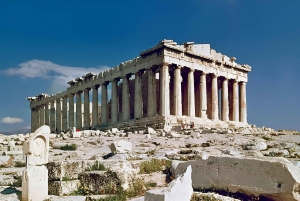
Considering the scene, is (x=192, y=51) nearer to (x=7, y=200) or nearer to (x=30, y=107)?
(x=7, y=200)

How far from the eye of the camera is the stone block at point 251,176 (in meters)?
6.98

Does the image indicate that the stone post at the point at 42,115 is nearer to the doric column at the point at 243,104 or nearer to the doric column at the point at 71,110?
the doric column at the point at 71,110

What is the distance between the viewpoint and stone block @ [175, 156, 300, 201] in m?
6.98

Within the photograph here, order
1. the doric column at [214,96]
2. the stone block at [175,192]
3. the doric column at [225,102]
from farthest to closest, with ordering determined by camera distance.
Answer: the doric column at [225,102], the doric column at [214,96], the stone block at [175,192]

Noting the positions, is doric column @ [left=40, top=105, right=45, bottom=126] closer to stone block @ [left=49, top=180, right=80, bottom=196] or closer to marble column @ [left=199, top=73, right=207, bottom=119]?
marble column @ [left=199, top=73, right=207, bottom=119]

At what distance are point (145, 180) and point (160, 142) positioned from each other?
42.5ft

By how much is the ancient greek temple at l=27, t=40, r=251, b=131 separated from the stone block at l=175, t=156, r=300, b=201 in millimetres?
25001

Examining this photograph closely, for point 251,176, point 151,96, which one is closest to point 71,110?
point 151,96

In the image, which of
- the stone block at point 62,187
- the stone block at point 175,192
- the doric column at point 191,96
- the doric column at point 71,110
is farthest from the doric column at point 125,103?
the stone block at point 175,192

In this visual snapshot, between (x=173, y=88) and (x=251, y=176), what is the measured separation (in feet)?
99.6

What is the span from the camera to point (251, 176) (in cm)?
764

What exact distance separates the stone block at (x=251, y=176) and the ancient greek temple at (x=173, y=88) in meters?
25.0

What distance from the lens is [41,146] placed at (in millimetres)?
9117

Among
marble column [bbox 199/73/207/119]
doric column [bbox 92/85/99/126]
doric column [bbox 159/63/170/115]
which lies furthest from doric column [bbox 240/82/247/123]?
doric column [bbox 92/85/99/126]
